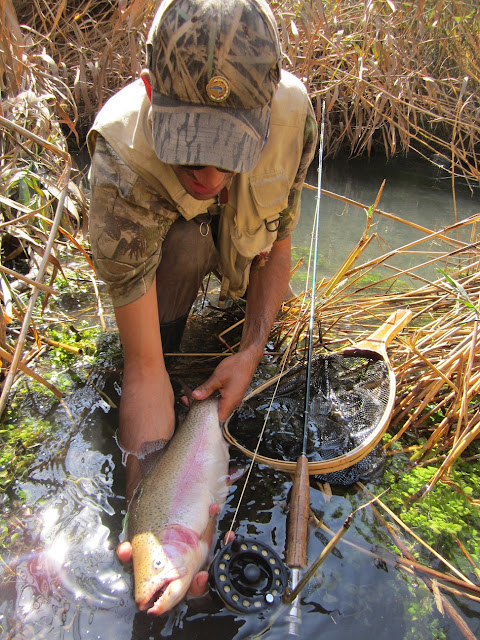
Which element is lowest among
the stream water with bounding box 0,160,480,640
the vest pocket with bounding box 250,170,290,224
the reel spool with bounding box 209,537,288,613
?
the stream water with bounding box 0,160,480,640

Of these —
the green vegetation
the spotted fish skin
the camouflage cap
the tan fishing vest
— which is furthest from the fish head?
the tan fishing vest

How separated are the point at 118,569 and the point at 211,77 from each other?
5.79ft

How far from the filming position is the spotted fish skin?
5.88 feet

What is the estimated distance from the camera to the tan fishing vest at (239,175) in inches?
90.7

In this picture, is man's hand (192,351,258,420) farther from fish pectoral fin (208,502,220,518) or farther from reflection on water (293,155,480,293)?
reflection on water (293,155,480,293)

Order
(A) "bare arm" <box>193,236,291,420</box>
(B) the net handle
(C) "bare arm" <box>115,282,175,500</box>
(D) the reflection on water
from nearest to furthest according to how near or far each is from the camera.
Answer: (C) "bare arm" <box>115,282,175,500</box>, (A) "bare arm" <box>193,236,291,420</box>, (B) the net handle, (D) the reflection on water

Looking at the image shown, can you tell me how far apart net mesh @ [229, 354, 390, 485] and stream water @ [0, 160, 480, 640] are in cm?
18

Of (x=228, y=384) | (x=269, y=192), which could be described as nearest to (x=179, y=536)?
(x=228, y=384)

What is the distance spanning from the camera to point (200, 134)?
6.31ft

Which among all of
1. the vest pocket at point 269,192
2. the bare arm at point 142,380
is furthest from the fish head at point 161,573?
the vest pocket at point 269,192

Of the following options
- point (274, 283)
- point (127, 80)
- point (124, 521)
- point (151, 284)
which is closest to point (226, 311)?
point (274, 283)

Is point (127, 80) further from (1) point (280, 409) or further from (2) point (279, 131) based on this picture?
(1) point (280, 409)

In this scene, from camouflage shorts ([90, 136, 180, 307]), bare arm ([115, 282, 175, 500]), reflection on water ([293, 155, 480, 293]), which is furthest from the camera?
reflection on water ([293, 155, 480, 293])

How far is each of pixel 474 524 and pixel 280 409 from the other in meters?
1.06
